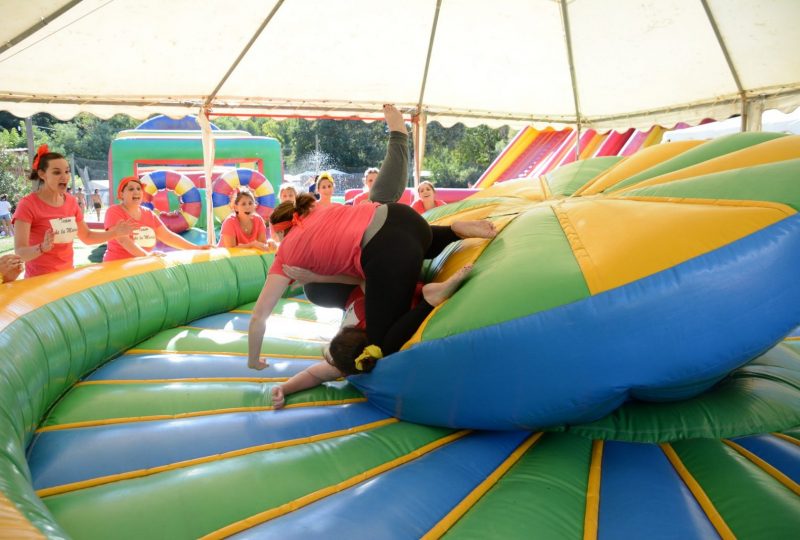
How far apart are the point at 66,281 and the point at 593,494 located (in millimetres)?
1902

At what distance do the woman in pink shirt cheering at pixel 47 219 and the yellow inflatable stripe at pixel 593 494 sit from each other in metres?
2.08

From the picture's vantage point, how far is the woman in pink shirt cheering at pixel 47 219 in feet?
7.00

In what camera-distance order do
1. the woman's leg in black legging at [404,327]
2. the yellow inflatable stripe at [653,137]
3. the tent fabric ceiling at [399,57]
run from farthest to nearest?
the yellow inflatable stripe at [653,137], the tent fabric ceiling at [399,57], the woman's leg in black legging at [404,327]

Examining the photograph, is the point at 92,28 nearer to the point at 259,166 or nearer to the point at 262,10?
the point at 262,10

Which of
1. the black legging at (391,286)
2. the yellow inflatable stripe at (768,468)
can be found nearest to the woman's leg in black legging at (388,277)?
the black legging at (391,286)

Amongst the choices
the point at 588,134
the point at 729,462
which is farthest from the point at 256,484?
the point at 588,134

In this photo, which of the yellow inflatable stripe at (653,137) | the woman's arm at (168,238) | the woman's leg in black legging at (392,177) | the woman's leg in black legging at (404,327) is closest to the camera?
the woman's leg in black legging at (404,327)

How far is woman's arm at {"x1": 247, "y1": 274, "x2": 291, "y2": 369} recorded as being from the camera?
1.77m

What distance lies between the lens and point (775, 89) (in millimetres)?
4270

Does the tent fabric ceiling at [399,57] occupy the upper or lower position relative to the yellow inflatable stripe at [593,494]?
upper

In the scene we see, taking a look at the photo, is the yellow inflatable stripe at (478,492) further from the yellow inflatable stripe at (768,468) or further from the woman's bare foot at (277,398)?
the woman's bare foot at (277,398)

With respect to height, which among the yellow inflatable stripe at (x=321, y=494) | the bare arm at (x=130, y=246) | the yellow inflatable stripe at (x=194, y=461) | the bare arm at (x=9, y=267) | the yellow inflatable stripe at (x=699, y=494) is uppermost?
the bare arm at (x=9, y=267)

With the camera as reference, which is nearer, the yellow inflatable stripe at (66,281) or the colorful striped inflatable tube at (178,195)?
the yellow inflatable stripe at (66,281)

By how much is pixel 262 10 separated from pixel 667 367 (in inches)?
145
